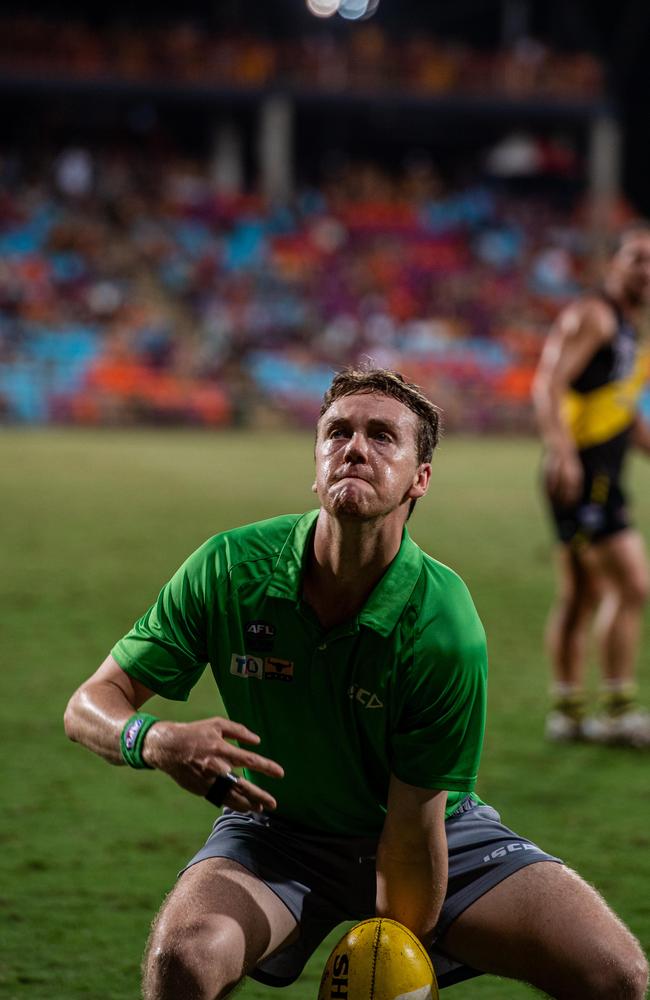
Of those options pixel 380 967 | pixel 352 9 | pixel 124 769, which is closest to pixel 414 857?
pixel 380 967

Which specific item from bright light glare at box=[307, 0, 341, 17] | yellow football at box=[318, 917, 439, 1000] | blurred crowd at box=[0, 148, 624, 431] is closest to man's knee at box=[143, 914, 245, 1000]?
yellow football at box=[318, 917, 439, 1000]

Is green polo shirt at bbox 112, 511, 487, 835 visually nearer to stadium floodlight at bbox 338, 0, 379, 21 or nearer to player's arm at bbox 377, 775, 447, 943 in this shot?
player's arm at bbox 377, 775, 447, 943

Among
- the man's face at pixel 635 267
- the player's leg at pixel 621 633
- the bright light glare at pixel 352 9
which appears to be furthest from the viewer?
the bright light glare at pixel 352 9

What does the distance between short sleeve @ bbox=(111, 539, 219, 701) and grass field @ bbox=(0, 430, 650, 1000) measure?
1.01m

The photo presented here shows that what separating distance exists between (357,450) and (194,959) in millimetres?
1109

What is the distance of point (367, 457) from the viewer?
2.90 meters

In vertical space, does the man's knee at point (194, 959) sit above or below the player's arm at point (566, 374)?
below

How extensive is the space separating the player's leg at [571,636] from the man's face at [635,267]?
116cm

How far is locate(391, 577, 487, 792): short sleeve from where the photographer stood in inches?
115

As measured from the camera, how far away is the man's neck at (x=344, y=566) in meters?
3.01

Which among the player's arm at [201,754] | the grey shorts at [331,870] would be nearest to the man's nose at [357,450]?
the player's arm at [201,754]

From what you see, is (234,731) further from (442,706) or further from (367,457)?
(367,457)

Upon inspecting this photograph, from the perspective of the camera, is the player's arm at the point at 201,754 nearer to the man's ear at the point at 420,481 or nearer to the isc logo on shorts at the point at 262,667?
the isc logo on shorts at the point at 262,667

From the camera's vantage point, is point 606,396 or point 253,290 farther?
point 253,290
